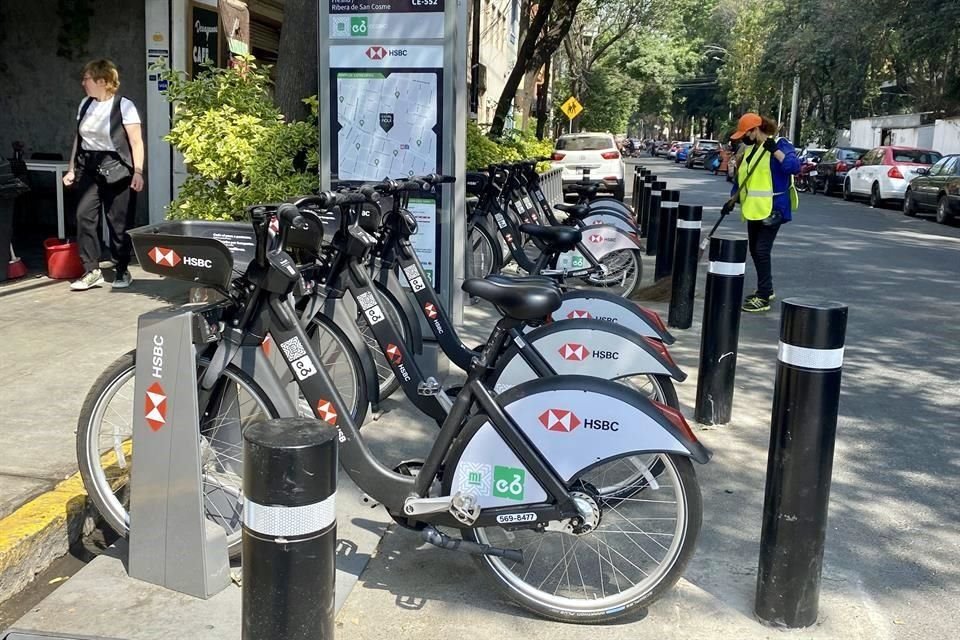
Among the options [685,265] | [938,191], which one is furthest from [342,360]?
[938,191]

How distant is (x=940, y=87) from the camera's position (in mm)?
38219

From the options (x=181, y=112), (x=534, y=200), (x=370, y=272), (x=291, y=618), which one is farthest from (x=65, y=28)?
(x=291, y=618)

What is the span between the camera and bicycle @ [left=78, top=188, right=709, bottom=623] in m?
3.29

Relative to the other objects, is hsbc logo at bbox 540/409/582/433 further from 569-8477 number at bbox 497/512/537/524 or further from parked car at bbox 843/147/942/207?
parked car at bbox 843/147/942/207

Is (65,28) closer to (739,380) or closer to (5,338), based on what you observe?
(5,338)

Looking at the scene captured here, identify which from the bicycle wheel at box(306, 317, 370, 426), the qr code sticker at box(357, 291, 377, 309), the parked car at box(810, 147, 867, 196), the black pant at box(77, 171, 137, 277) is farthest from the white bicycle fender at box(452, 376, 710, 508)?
the parked car at box(810, 147, 867, 196)

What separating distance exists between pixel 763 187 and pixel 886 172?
671 inches

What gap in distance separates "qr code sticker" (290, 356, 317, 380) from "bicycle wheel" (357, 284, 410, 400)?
0.98 metres

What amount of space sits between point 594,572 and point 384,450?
164 cm

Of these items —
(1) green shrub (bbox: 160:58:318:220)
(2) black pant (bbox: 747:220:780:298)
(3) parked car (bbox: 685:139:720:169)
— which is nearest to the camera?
(1) green shrub (bbox: 160:58:318:220)

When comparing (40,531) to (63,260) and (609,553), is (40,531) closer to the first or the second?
(609,553)

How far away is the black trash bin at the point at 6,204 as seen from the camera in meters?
7.98

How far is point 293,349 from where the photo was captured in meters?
3.53

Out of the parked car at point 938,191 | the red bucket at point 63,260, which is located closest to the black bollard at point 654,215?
the red bucket at point 63,260
